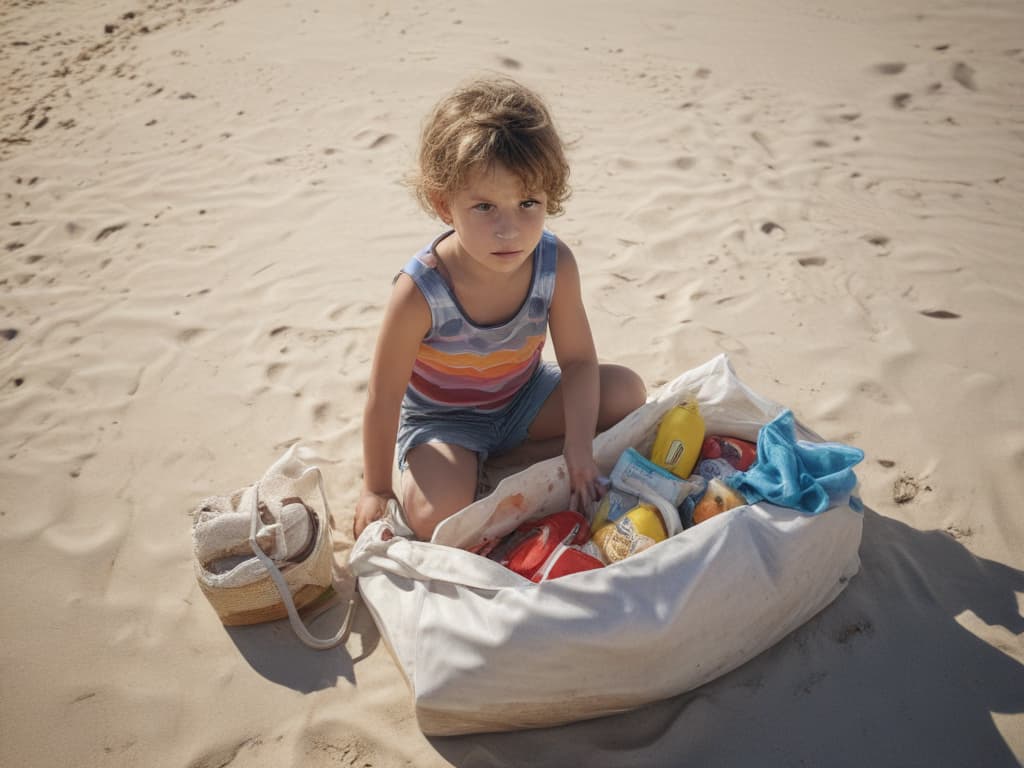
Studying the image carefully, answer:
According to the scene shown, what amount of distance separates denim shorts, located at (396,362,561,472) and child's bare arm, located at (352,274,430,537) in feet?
0.48

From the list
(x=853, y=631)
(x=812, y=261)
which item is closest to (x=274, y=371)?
(x=853, y=631)

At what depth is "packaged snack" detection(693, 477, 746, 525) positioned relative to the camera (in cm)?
175

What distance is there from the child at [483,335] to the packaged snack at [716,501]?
29cm

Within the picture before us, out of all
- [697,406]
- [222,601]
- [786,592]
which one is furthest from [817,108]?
[222,601]

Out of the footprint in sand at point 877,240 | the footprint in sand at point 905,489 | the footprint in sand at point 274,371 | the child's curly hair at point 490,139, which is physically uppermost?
the child's curly hair at point 490,139

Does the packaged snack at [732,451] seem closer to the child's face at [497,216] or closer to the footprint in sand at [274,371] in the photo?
the child's face at [497,216]

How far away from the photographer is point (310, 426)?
2.41 m

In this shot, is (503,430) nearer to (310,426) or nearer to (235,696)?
(310,426)

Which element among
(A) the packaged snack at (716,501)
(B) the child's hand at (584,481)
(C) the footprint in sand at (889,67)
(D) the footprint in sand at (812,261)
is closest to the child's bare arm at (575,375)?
(B) the child's hand at (584,481)

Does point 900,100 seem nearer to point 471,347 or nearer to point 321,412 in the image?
point 471,347

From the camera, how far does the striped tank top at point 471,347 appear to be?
186 cm

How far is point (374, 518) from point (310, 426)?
641 mm

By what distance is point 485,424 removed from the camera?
214 centimetres

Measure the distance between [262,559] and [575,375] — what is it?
1017 millimetres
